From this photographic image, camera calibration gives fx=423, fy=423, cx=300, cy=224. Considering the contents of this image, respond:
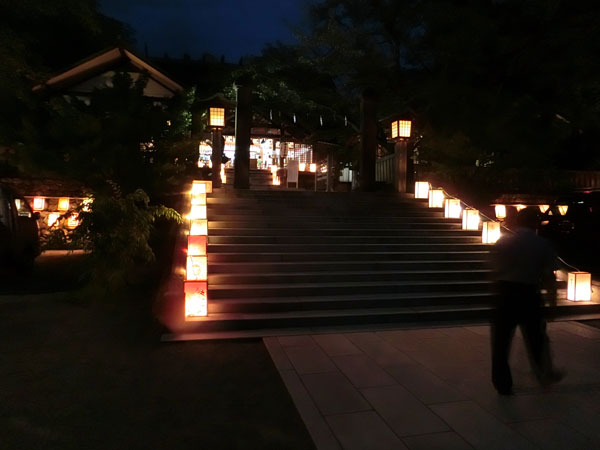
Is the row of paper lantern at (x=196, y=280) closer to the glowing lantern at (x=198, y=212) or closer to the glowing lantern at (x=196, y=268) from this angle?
the glowing lantern at (x=196, y=268)

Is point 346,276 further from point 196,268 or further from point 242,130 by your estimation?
point 242,130

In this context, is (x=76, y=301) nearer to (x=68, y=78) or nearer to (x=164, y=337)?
(x=164, y=337)

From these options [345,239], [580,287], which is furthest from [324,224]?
[580,287]

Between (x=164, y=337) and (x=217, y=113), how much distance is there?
893 centimetres

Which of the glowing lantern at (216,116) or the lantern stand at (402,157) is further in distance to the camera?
the lantern stand at (402,157)

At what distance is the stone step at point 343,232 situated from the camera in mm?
9477

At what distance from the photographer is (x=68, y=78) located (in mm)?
16438

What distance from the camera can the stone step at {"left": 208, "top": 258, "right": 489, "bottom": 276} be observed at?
7.98 metres

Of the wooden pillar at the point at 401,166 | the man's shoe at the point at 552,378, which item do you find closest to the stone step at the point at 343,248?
the wooden pillar at the point at 401,166

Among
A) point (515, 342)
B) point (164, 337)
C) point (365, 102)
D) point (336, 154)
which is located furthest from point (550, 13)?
point (164, 337)

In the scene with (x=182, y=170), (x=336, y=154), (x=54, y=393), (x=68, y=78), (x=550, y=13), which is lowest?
(x=54, y=393)

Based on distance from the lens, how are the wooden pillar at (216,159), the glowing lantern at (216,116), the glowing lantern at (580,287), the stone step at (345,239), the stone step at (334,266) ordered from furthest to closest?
1. the glowing lantern at (216,116)
2. the wooden pillar at (216,159)
3. the stone step at (345,239)
4. the stone step at (334,266)
5. the glowing lantern at (580,287)

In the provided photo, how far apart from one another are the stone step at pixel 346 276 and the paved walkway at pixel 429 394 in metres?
1.76

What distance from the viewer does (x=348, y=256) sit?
29.2 ft
